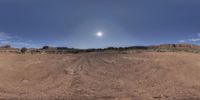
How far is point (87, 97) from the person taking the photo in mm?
16750

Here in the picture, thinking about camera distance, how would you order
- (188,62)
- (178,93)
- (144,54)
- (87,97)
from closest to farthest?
1. (87,97)
2. (178,93)
3. (188,62)
4. (144,54)

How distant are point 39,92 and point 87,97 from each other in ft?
10.2

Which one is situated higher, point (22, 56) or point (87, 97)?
point (22, 56)

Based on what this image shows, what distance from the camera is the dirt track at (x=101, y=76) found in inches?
693

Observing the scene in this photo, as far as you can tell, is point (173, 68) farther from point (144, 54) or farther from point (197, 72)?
point (144, 54)

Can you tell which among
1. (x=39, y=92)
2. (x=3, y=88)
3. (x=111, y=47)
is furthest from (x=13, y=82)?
(x=111, y=47)

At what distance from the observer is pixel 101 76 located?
846 inches

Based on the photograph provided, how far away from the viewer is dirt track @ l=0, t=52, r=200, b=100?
57.7ft

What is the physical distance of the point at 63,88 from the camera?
19.0m

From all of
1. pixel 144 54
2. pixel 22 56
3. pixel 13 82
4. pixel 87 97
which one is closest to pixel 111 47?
pixel 144 54

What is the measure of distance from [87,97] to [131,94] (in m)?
2.55

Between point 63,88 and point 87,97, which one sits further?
point 63,88

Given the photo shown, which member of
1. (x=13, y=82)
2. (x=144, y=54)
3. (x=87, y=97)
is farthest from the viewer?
(x=144, y=54)

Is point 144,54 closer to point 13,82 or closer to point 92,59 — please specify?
point 92,59
